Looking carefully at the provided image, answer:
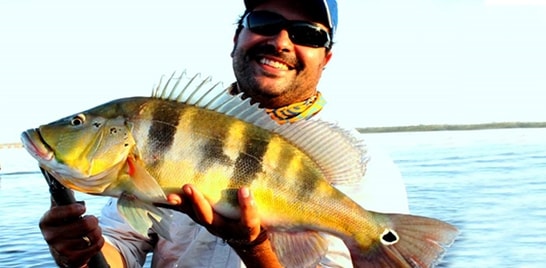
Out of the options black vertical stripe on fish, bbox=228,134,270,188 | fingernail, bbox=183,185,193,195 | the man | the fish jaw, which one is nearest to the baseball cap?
the man

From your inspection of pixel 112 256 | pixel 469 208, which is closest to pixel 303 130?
pixel 112 256

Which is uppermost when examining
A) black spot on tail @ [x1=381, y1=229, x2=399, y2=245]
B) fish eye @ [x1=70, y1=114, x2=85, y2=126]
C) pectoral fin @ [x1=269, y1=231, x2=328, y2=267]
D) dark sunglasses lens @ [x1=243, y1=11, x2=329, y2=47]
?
dark sunglasses lens @ [x1=243, y1=11, x2=329, y2=47]

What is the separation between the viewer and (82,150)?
10.1 ft

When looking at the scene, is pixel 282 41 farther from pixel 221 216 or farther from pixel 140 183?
pixel 140 183

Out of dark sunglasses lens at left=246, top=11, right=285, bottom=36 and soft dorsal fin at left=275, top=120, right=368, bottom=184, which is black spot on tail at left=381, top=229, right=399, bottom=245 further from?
dark sunglasses lens at left=246, top=11, right=285, bottom=36

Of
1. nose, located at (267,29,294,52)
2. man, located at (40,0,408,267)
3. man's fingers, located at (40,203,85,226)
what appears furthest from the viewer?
nose, located at (267,29,294,52)

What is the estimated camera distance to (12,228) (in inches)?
614

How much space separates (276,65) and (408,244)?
5.32 feet

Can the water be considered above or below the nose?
below

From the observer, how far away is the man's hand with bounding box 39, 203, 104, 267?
3.54 metres

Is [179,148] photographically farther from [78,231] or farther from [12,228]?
[12,228]

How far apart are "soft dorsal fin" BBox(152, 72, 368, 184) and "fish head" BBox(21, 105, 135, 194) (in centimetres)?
29

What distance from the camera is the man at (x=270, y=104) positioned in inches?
161

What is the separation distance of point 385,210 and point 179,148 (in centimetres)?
154
